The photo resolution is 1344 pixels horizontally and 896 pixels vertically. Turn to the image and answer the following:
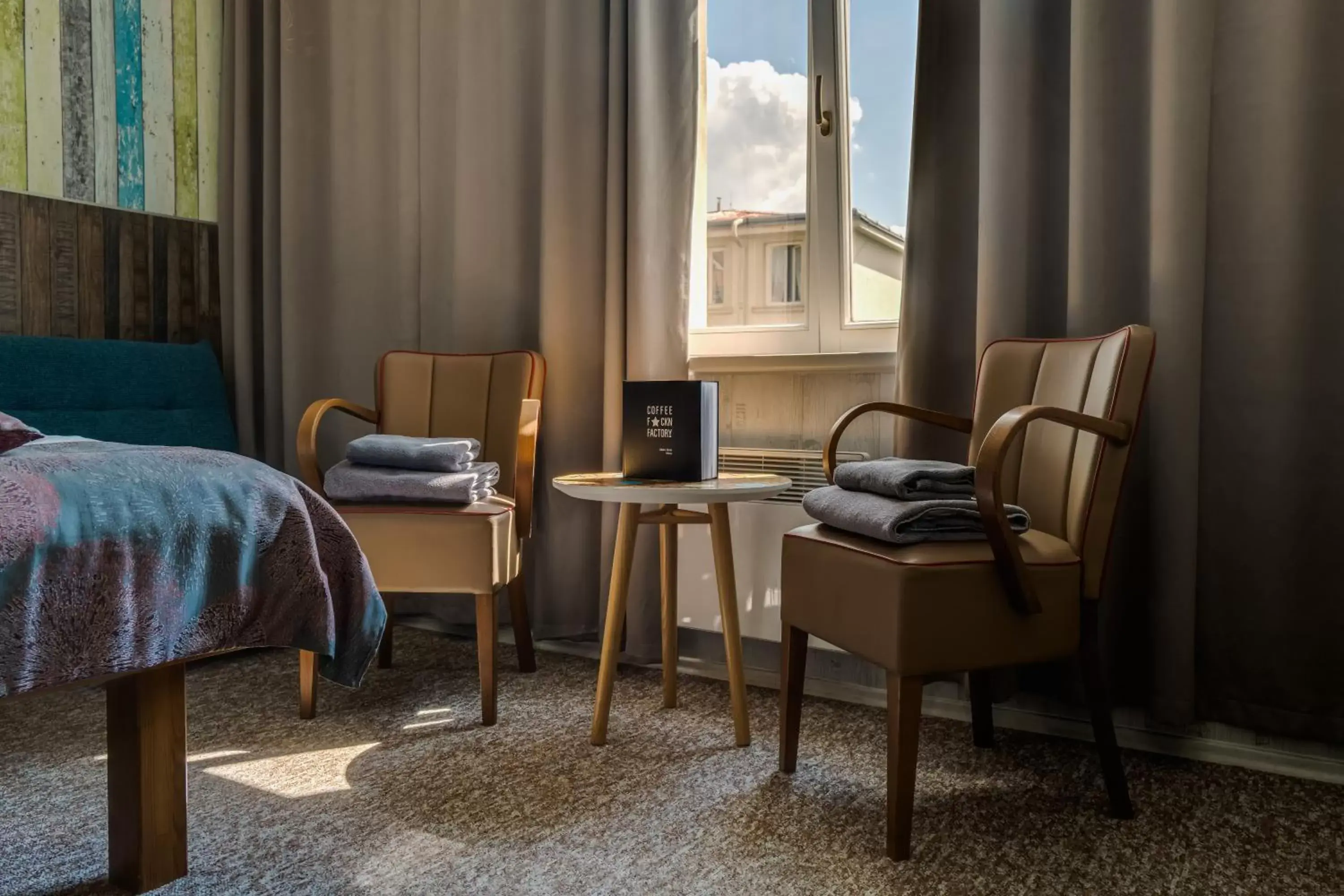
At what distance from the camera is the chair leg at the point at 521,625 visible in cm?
239

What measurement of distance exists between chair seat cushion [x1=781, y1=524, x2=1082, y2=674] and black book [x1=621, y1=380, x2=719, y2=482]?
1.27 ft

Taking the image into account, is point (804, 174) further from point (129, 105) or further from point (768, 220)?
point (129, 105)

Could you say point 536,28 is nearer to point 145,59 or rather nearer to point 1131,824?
point 145,59

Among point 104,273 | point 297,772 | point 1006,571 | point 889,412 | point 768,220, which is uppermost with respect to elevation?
point 768,220

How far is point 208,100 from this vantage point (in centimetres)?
314

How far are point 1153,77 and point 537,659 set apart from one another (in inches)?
77.3

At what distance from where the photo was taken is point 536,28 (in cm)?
261

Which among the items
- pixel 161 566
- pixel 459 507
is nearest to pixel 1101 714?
pixel 459 507

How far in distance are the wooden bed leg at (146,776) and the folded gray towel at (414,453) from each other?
32.2 inches

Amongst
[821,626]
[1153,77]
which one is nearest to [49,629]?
[821,626]

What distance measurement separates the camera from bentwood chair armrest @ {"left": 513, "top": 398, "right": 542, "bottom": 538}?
219cm

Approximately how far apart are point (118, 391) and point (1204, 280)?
268 cm

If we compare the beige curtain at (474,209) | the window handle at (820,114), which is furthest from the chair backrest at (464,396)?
the window handle at (820,114)

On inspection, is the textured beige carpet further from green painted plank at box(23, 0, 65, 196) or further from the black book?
green painted plank at box(23, 0, 65, 196)
